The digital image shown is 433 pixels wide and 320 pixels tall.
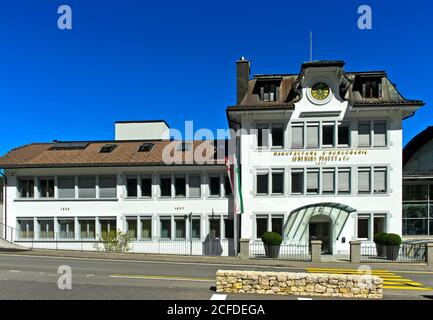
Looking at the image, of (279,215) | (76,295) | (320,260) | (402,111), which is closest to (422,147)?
(402,111)

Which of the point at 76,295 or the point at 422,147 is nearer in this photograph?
the point at 76,295

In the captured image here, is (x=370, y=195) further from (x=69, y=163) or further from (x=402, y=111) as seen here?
(x=69, y=163)

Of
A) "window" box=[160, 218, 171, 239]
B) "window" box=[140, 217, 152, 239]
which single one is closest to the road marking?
"window" box=[160, 218, 171, 239]

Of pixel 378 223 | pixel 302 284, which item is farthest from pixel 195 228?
pixel 302 284

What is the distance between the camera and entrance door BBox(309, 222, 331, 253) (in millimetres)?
24141

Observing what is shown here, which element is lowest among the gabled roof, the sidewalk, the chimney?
the sidewalk

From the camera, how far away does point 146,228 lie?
Result: 1023 inches

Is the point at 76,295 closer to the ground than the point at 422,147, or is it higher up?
Answer: closer to the ground

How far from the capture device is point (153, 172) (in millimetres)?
26156

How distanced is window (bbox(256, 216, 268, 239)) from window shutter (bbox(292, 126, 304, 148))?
5378 millimetres

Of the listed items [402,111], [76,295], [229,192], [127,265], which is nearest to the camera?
[76,295]

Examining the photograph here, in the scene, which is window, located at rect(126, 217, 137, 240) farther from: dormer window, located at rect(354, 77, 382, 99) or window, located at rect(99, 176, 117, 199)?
dormer window, located at rect(354, 77, 382, 99)
